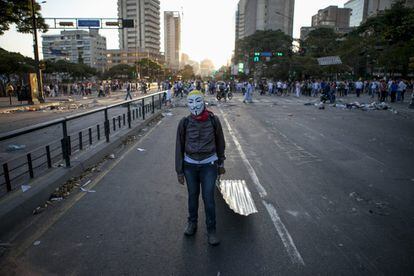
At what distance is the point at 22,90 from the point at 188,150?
28693 millimetres

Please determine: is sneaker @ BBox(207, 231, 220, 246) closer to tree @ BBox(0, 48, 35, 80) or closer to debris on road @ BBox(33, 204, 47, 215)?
debris on road @ BBox(33, 204, 47, 215)

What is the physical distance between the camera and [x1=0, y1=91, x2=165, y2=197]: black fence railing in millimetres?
5422

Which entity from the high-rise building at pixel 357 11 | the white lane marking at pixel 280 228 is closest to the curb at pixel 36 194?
the white lane marking at pixel 280 228

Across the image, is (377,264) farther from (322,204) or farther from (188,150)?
(188,150)

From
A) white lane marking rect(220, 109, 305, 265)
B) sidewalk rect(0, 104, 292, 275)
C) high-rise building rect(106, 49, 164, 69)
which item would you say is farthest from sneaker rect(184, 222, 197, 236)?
high-rise building rect(106, 49, 164, 69)

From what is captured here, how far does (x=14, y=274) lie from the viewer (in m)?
3.37

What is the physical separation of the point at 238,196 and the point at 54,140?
7.10m

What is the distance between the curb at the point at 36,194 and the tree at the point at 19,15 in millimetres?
21152

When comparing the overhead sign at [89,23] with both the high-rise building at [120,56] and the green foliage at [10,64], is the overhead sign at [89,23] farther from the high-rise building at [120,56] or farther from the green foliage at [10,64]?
the high-rise building at [120,56]

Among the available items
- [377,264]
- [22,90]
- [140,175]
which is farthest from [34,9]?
[377,264]

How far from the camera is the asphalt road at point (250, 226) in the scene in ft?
11.6

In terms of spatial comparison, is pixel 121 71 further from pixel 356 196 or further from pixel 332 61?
pixel 356 196

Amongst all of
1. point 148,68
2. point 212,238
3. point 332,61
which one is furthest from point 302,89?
point 148,68

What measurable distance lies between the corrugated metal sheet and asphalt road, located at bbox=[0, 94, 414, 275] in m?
0.13
